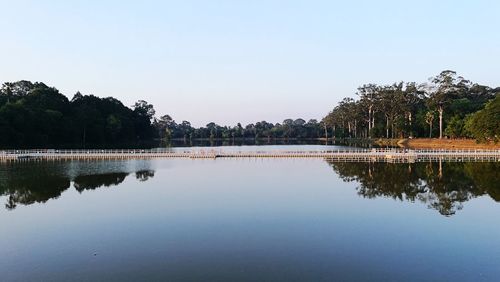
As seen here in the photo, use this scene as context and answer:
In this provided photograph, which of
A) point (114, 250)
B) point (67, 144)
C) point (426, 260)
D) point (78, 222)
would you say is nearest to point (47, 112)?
point (67, 144)

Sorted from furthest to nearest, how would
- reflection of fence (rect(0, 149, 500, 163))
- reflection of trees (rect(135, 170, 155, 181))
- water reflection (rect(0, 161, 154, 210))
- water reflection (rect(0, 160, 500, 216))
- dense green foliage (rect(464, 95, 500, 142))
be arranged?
dense green foliage (rect(464, 95, 500, 142))
reflection of fence (rect(0, 149, 500, 163))
reflection of trees (rect(135, 170, 155, 181))
water reflection (rect(0, 161, 154, 210))
water reflection (rect(0, 160, 500, 216))

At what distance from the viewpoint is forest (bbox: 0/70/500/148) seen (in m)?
70.2

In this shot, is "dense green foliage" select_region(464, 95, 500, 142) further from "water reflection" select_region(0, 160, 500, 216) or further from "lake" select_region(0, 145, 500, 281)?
"lake" select_region(0, 145, 500, 281)

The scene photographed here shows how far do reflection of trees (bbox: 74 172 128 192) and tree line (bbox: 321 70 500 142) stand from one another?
52.3 metres

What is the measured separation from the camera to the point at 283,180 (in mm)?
35000

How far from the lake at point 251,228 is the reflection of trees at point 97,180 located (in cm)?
16

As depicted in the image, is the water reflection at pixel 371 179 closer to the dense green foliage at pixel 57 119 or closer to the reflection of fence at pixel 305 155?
the reflection of fence at pixel 305 155

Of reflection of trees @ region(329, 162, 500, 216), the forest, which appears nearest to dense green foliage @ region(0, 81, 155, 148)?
the forest

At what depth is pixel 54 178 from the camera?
35.9m

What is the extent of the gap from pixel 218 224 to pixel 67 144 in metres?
79.7

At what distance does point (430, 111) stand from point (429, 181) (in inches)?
2549

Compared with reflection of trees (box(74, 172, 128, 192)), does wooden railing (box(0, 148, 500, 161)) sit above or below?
above

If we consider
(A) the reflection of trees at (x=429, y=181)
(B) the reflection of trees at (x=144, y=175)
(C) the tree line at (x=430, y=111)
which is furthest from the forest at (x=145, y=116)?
(B) the reflection of trees at (x=144, y=175)

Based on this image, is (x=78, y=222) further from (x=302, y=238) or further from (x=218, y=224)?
(x=302, y=238)
